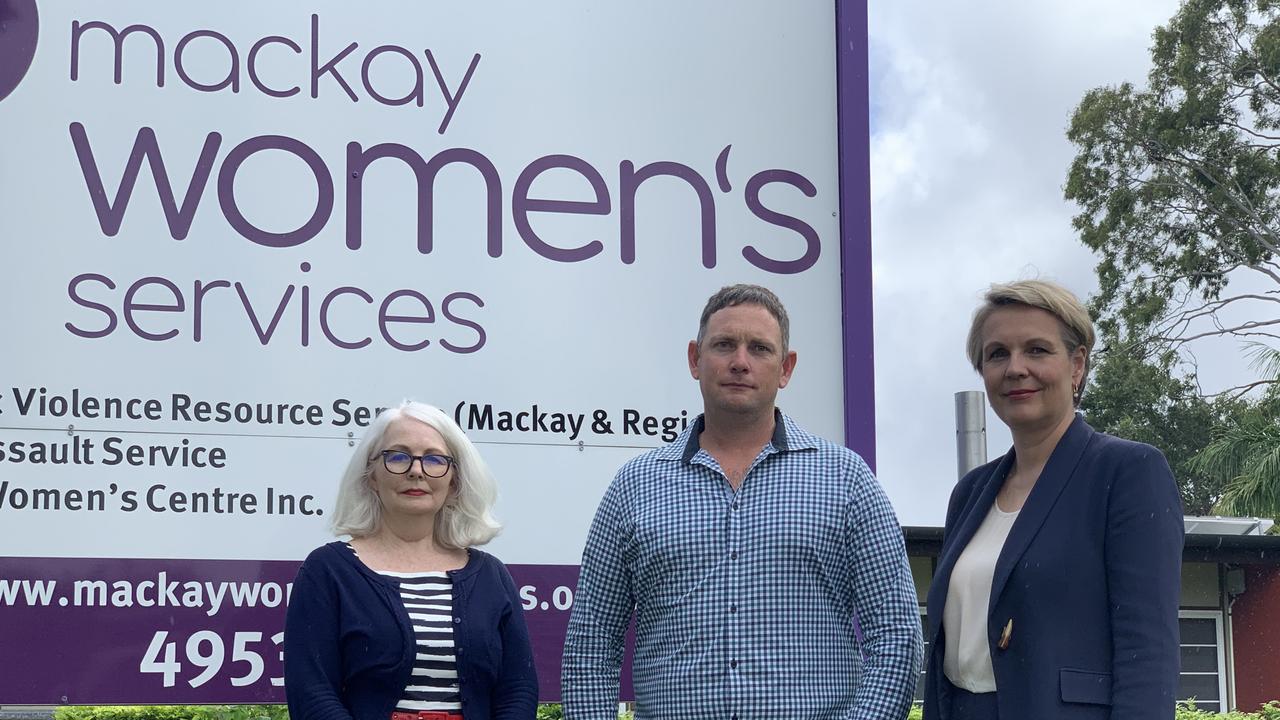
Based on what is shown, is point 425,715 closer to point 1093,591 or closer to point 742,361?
point 742,361

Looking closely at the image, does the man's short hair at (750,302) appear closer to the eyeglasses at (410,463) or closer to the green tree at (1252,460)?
the eyeglasses at (410,463)

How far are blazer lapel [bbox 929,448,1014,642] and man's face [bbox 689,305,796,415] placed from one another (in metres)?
0.48

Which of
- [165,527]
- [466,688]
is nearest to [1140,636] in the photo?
[466,688]

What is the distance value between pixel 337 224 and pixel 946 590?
1989 mm

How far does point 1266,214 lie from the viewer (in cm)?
2081

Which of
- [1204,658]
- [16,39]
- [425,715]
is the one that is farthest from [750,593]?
[1204,658]

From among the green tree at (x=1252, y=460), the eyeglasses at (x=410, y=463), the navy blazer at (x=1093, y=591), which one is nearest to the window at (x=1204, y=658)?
the green tree at (x=1252, y=460)

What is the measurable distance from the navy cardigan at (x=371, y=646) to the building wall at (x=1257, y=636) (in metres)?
13.7

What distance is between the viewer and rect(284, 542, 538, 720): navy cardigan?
301cm

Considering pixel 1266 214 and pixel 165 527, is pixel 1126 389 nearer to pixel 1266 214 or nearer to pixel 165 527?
pixel 1266 214

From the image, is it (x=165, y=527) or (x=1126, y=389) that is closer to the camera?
(x=165, y=527)

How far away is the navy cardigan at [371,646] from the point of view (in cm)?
301

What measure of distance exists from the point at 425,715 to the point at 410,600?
244mm

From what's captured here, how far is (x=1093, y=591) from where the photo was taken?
276 cm
